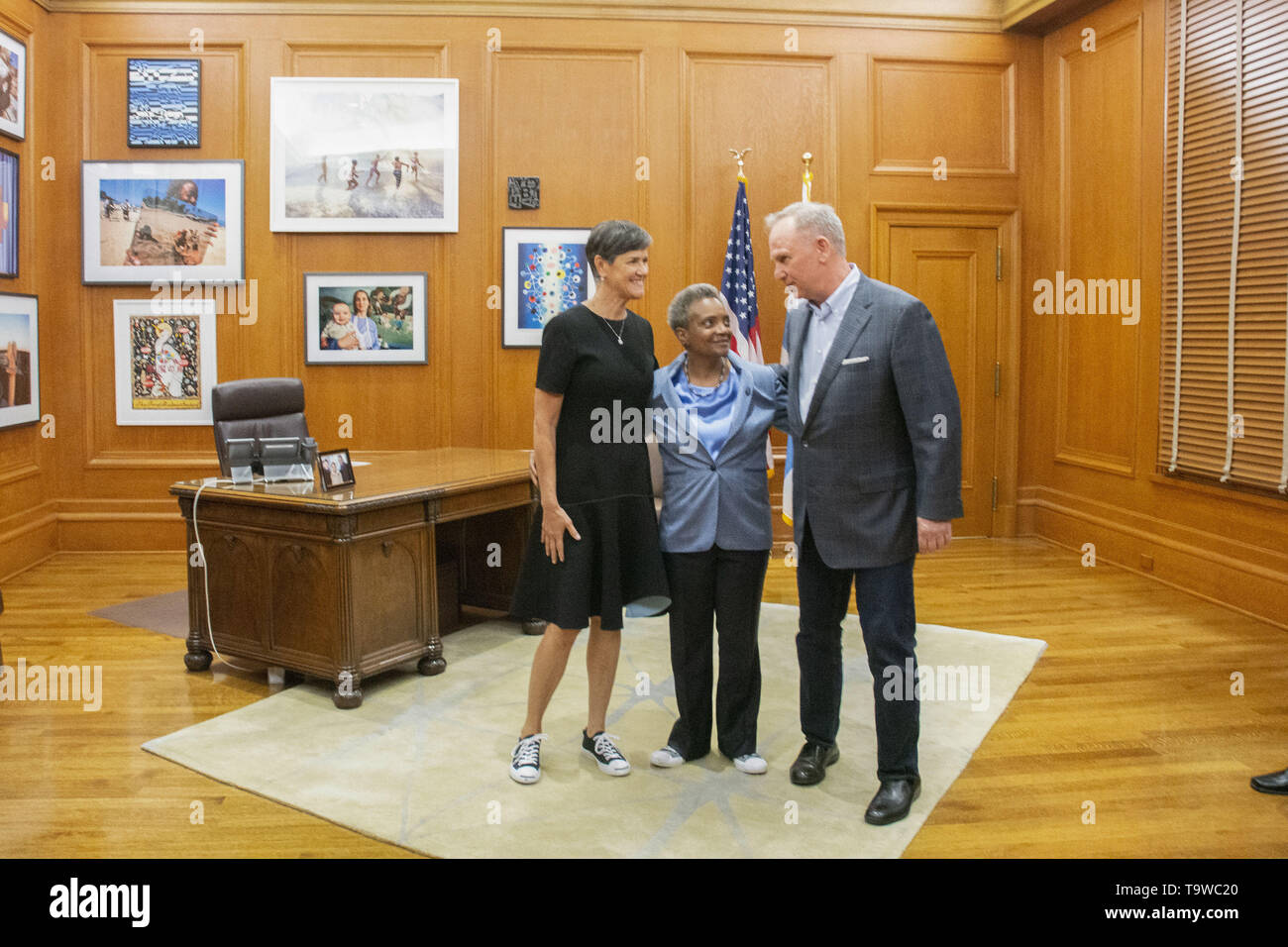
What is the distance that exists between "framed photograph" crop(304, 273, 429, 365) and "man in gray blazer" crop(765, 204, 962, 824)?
455 cm

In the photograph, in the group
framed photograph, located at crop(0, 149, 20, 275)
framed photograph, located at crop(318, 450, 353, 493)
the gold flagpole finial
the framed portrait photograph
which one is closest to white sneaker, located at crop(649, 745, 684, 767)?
framed photograph, located at crop(318, 450, 353, 493)

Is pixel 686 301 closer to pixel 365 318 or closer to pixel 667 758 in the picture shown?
pixel 667 758

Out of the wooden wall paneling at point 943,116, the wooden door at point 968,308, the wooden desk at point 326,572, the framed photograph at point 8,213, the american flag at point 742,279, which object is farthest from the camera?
the wooden door at point 968,308

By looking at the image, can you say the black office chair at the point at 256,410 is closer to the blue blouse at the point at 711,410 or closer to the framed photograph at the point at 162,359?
the framed photograph at the point at 162,359

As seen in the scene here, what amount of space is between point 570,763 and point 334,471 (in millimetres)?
1681

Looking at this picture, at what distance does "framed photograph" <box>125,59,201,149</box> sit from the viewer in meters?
7.17

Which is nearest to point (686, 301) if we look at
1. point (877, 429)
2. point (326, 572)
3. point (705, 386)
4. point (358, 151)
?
point (705, 386)

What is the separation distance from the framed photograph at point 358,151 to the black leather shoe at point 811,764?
4.90 m

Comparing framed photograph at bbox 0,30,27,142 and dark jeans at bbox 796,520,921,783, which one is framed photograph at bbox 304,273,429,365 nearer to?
framed photograph at bbox 0,30,27,142

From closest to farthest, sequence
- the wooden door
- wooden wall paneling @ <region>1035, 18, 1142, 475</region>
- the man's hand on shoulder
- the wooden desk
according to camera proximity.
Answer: the man's hand on shoulder < the wooden desk < wooden wall paneling @ <region>1035, 18, 1142, 475</region> < the wooden door

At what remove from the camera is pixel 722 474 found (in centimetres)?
338

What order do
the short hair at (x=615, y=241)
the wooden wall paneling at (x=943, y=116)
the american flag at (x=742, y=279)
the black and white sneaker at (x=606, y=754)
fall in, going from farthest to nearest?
the wooden wall paneling at (x=943, y=116)
the american flag at (x=742, y=279)
the black and white sneaker at (x=606, y=754)
the short hair at (x=615, y=241)

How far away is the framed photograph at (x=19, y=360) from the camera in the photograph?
6.47 meters

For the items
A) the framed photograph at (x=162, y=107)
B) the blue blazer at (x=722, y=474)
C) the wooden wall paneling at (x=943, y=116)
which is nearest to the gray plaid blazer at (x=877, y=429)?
the blue blazer at (x=722, y=474)
